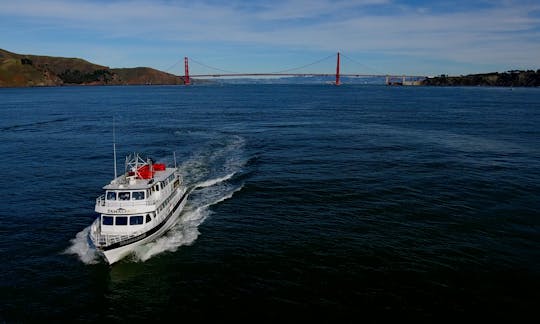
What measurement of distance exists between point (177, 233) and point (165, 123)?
255 feet

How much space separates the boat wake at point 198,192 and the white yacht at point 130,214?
1.11 metres

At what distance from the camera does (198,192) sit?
176 ft

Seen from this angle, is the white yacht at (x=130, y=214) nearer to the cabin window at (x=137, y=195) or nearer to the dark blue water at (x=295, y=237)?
the cabin window at (x=137, y=195)

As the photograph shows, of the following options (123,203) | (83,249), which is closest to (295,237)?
(123,203)

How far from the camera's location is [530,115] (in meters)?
128

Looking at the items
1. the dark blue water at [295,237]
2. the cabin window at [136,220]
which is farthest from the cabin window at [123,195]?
the dark blue water at [295,237]

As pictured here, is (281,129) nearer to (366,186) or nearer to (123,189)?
(366,186)

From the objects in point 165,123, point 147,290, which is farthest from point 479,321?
point 165,123

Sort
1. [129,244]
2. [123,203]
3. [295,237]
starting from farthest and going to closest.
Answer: [295,237]
[123,203]
[129,244]

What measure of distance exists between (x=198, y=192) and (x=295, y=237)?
1908 centimetres

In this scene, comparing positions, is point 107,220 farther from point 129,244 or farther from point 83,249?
point 83,249

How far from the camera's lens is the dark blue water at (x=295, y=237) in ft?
95.8

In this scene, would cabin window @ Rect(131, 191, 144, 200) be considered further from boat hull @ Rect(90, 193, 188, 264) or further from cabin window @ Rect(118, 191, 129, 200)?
boat hull @ Rect(90, 193, 188, 264)

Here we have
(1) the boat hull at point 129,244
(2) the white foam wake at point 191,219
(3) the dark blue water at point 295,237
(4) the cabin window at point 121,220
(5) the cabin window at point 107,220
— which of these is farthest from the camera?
(2) the white foam wake at point 191,219
